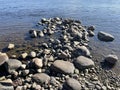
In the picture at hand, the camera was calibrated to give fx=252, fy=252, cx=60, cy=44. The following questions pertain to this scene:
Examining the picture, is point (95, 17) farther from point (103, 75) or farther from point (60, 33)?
point (103, 75)

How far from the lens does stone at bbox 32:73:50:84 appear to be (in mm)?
14812

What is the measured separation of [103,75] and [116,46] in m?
4.89

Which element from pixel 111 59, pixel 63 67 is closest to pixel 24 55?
pixel 63 67

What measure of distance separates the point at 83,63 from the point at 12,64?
460 cm

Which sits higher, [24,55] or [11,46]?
[11,46]

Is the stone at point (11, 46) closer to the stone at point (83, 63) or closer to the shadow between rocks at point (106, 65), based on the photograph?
the stone at point (83, 63)

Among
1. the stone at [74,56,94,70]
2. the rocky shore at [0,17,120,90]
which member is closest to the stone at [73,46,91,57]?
the rocky shore at [0,17,120,90]

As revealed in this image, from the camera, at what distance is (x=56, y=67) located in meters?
15.8

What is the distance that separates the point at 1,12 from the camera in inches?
1147

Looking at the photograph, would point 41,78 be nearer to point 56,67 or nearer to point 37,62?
point 56,67

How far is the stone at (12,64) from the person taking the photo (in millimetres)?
15750

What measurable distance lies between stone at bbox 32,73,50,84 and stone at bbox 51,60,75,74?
905 millimetres

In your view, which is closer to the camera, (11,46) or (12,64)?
(12,64)

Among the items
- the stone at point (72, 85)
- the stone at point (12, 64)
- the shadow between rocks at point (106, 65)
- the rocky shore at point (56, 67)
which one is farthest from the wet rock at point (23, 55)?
the shadow between rocks at point (106, 65)
